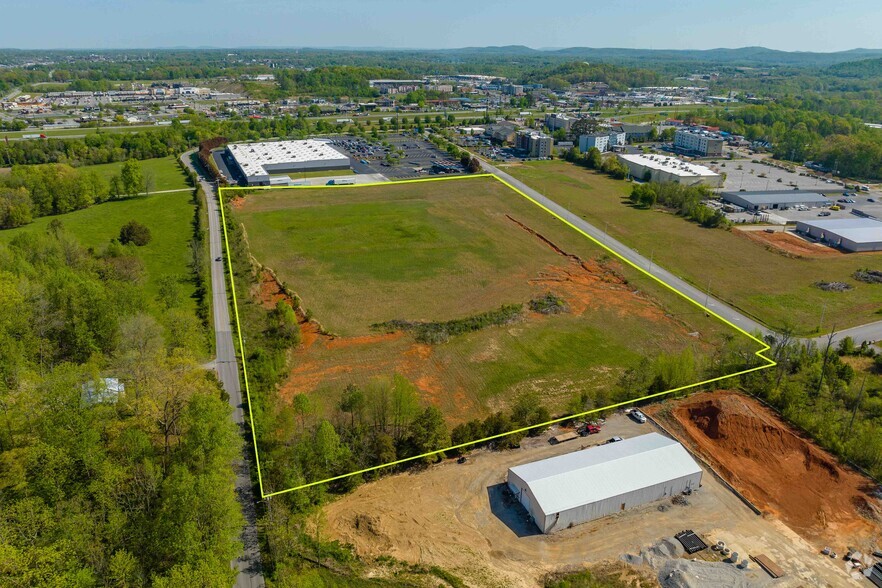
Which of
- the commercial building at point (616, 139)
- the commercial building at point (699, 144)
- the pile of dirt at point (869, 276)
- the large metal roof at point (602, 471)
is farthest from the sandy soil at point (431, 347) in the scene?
the commercial building at point (699, 144)

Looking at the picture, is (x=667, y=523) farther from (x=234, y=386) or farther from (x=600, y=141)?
(x=600, y=141)

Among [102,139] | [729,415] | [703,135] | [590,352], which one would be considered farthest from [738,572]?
[102,139]

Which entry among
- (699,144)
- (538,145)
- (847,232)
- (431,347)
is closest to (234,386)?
(431,347)

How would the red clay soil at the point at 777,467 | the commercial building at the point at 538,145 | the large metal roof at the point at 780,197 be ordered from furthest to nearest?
the commercial building at the point at 538,145 < the large metal roof at the point at 780,197 < the red clay soil at the point at 777,467

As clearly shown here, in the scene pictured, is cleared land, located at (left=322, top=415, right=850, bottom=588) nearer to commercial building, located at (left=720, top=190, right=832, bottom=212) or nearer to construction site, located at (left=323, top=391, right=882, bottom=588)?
construction site, located at (left=323, top=391, right=882, bottom=588)

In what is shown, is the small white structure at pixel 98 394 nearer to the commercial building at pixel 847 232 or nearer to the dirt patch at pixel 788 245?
the dirt patch at pixel 788 245
